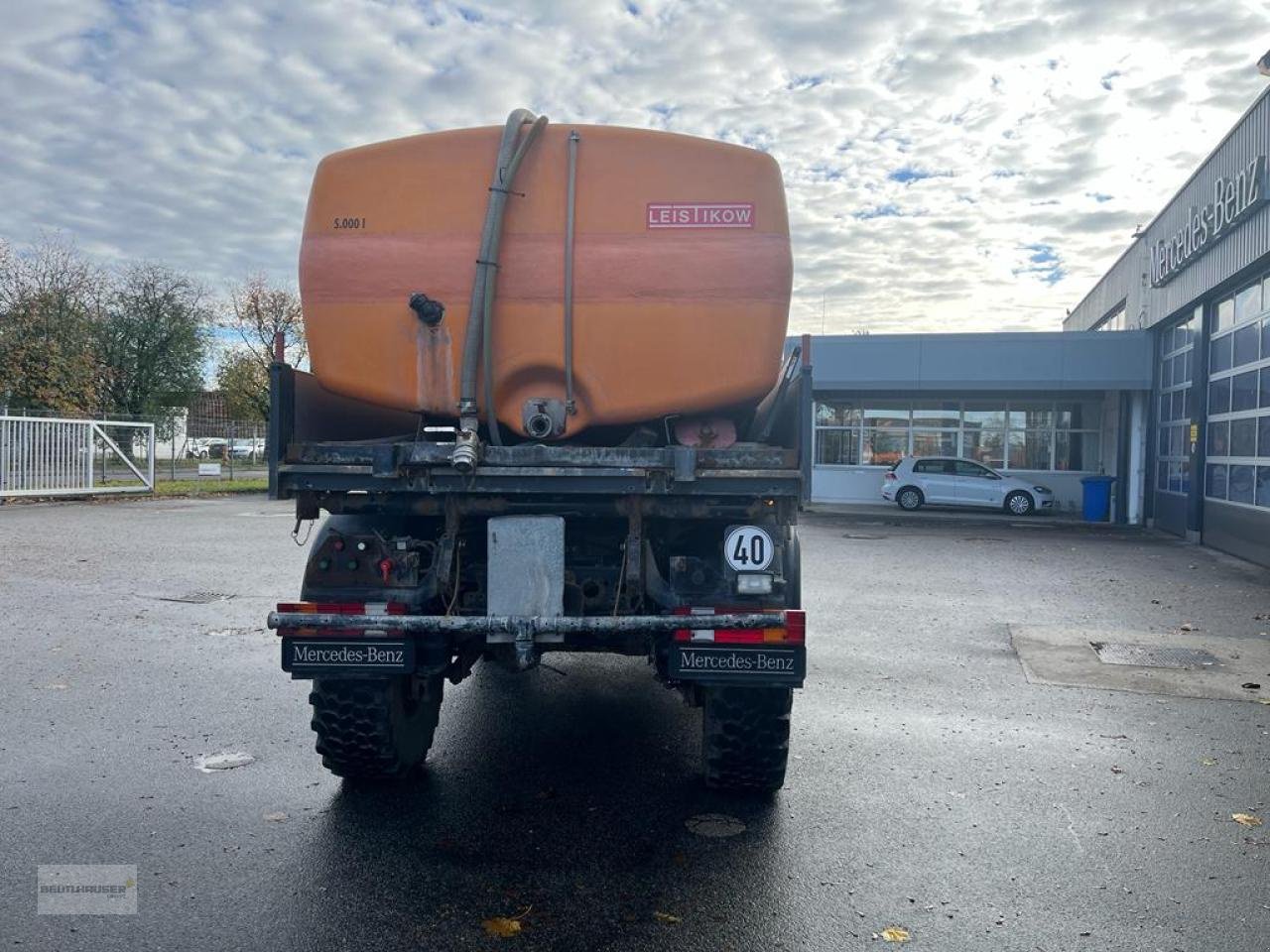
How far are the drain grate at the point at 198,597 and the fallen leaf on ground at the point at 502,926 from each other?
710cm

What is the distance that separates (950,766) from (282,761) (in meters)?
3.38

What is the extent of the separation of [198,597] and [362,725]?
6.23 meters

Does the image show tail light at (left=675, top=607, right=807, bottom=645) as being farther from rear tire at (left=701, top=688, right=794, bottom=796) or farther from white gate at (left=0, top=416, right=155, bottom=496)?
white gate at (left=0, top=416, right=155, bottom=496)

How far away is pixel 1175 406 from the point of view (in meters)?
19.0

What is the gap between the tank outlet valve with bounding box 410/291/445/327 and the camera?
13.9 ft

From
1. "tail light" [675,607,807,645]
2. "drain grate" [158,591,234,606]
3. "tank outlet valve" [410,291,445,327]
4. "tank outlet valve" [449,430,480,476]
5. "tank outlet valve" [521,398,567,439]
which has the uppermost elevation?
"tank outlet valve" [410,291,445,327]

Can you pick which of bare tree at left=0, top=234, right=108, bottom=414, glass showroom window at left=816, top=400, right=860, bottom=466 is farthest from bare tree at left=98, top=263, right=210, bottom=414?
glass showroom window at left=816, top=400, right=860, bottom=466

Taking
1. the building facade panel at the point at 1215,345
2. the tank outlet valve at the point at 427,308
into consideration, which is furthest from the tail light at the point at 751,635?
the building facade panel at the point at 1215,345

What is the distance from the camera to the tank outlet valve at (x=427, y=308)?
4.23m

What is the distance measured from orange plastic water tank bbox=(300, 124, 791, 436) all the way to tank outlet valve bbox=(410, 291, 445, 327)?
0.05 m

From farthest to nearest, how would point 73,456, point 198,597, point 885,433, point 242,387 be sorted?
1. point 242,387
2. point 885,433
3. point 73,456
4. point 198,597

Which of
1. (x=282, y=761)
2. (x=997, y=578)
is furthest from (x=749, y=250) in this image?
(x=997, y=578)
